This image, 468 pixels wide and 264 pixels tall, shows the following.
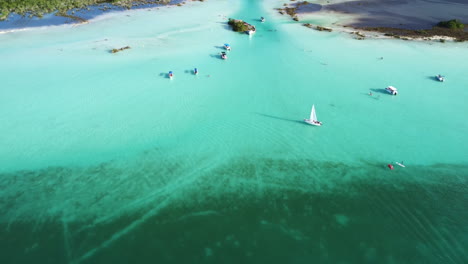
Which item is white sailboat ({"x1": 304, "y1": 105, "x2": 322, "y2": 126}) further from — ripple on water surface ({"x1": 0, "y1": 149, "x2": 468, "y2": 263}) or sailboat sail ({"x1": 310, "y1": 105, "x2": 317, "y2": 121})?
ripple on water surface ({"x1": 0, "y1": 149, "x2": 468, "y2": 263})

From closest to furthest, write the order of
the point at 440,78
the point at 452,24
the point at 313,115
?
the point at 313,115 < the point at 440,78 < the point at 452,24

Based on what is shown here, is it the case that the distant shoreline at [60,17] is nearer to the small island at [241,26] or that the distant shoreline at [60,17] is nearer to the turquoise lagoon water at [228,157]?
the turquoise lagoon water at [228,157]

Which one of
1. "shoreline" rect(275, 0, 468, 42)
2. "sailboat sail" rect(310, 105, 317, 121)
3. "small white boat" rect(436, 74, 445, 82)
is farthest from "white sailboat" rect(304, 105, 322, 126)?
"shoreline" rect(275, 0, 468, 42)

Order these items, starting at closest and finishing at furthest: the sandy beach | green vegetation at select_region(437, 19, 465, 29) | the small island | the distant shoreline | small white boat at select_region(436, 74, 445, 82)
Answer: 1. small white boat at select_region(436, 74, 445, 82)
2. the distant shoreline
3. the small island
4. green vegetation at select_region(437, 19, 465, 29)
5. the sandy beach

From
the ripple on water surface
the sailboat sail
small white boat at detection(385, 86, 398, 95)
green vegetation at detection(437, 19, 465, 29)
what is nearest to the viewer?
the ripple on water surface

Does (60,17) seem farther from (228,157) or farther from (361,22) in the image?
(361,22)

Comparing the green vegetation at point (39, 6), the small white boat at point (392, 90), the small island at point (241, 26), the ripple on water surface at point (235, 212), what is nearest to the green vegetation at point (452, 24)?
the small white boat at point (392, 90)

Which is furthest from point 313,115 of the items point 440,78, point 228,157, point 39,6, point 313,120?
point 39,6

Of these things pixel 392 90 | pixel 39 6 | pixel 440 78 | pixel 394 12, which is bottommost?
pixel 392 90
